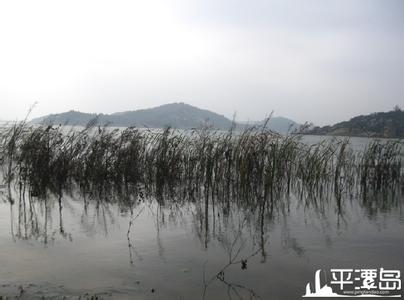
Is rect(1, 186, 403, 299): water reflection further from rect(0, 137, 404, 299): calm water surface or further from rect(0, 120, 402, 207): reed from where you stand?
rect(0, 120, 402, 207): reed

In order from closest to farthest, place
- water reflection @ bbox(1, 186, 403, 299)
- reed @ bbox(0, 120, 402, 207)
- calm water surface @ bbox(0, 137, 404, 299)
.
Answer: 1. calm water surface @ bbox(0, 137, 404, 299)
2. water reflection @ bbox(1, 186, 403, 299)
3. reed @ bbox(0, 120, 402, 207)

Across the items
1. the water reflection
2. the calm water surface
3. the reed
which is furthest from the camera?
the reed

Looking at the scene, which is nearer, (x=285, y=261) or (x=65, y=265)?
(x=65, y=265)

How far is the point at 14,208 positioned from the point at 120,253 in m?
3.50

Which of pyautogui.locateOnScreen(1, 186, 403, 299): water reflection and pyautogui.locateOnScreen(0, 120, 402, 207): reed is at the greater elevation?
pyautogui.locateOnScreen(0, 120, 402, 207): reed

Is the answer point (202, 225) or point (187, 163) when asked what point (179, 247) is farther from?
point (187, 163)

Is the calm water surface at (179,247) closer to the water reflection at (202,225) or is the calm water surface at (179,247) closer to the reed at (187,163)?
the water reflection at (202,225)

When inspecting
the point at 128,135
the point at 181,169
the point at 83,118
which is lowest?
the point at 181,169

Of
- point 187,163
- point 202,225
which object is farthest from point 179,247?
point 187,163

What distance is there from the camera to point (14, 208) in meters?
7.20

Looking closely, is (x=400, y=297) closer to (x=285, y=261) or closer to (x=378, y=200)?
(x=285, y=261)

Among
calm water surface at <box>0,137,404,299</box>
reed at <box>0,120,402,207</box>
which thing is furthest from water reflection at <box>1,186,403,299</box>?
reed at <box>0,120,402,207</box>

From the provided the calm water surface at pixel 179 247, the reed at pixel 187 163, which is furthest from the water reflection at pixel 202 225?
the reed at pixel 187 163

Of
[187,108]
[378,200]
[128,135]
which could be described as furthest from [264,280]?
[187,108]
